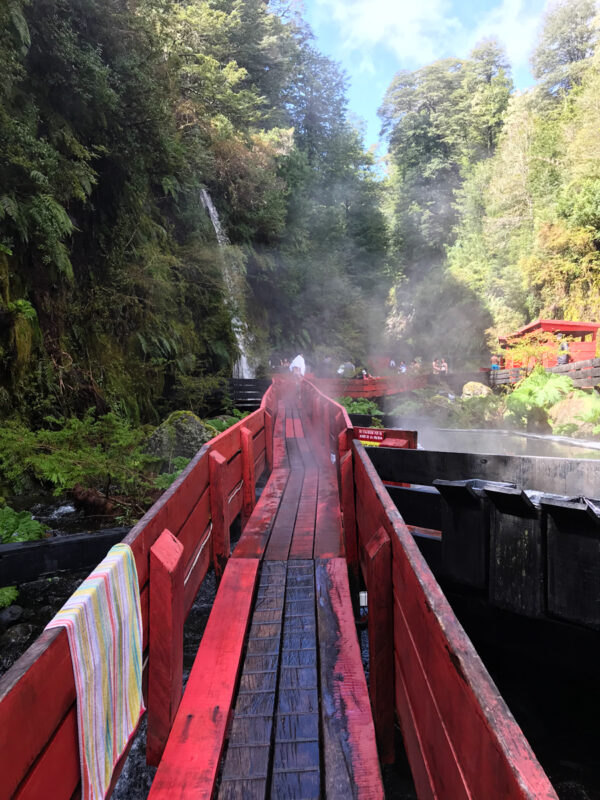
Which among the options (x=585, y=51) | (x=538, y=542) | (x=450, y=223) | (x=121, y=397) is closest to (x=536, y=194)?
(x=450, y=223)

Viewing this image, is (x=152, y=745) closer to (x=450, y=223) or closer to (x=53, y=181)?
(x=53, y=181)

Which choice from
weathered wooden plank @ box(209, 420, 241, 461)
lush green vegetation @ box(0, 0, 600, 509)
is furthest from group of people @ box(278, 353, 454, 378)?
weathered wooden plank @ box(209, 420, 241, 461)

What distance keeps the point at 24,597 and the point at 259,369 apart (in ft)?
82.5

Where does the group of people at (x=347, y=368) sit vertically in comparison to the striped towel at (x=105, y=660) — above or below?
below

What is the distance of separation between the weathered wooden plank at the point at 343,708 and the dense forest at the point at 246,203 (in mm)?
8140

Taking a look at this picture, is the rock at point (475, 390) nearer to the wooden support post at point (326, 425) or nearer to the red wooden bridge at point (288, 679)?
the wooden support post at point (326, 425)

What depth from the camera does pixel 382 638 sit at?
9.43 ft

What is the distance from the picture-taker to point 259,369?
Answer: 1201 inches

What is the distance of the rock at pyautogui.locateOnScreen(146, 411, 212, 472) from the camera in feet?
33.1

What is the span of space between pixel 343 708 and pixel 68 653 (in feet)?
5.94

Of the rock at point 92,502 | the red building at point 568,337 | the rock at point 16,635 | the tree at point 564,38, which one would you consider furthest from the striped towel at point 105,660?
the tree at point 564,38

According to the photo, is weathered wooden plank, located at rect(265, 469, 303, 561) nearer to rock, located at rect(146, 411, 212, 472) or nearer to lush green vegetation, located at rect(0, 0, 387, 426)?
rock, located at rect(146, 411, 212, 472)

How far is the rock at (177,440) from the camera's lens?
1008cm

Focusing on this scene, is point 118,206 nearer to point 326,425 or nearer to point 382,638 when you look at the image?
point 326,425
